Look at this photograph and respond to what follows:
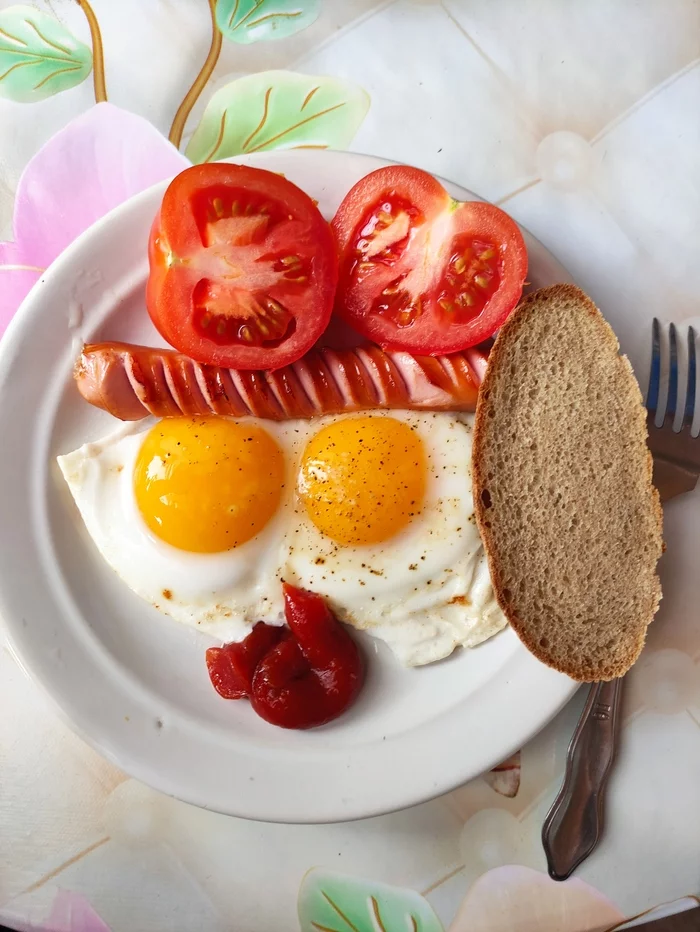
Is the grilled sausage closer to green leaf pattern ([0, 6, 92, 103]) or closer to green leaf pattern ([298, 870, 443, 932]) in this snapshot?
green leaf pattern ([0, 6, 92, 103])

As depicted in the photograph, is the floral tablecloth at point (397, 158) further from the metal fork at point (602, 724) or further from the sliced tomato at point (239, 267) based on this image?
the sliced tomato at point (239, 267)

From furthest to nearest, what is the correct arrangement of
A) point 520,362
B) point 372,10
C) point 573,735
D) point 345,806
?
point 372,10
point 573,735
point 345,806
point 520,362

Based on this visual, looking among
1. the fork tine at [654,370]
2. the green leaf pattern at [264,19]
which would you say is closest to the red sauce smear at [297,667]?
the fork tine at [654,370]

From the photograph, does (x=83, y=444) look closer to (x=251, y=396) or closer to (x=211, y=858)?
(x=251, y=396)

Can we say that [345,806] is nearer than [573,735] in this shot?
Yes

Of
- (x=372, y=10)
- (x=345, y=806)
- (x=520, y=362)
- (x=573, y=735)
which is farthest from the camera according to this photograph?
(x=372, y=10)

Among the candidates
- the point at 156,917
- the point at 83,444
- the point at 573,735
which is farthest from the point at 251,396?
the point at 156,917
